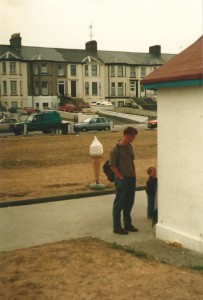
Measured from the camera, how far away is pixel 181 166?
20.6ft

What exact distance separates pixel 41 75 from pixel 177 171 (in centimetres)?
6447

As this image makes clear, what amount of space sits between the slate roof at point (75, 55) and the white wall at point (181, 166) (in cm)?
6132

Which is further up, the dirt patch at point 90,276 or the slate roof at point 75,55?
the slate roof at point 75,55

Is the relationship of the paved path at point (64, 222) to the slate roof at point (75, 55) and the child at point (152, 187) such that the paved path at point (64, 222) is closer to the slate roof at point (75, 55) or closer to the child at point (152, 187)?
the child at point (152, 187)

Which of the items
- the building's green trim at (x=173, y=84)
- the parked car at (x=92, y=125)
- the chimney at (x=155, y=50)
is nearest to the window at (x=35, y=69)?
the chimney at (x=155, y=50)

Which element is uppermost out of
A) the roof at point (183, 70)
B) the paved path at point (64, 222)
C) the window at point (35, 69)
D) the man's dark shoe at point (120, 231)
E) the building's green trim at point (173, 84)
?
the window at point (35, 69)

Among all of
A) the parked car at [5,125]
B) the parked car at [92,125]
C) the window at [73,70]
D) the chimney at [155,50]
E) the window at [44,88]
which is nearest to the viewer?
the parked car at [92,125]

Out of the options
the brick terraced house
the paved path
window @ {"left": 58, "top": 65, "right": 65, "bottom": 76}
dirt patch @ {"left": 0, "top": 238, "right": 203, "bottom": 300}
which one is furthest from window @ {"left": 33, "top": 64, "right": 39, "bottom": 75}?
dirt patch @ {"left": 0, "top": 238, "right": 203, "bottom": 300}

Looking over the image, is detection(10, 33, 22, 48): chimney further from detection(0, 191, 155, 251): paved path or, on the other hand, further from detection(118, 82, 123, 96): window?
detection(0, 191, 155, 251): paved path

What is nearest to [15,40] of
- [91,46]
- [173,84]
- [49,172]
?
[91,46]

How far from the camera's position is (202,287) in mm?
4754

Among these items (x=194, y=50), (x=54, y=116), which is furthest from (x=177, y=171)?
(x=54, y=116)

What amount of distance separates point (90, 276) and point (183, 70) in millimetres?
3019

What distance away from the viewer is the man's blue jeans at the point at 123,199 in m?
7.04
